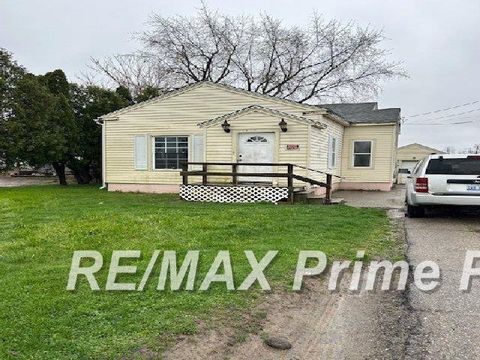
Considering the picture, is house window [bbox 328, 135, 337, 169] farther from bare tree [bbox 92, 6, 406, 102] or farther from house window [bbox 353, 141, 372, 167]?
bare tree [bbox 92, 6, 406, 102]

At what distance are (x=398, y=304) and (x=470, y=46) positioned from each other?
24217 mm

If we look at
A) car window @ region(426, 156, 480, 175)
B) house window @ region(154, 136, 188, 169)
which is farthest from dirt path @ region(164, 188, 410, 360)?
house window @ region(154, 136, 188, 169)

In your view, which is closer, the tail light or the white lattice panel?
the tail light

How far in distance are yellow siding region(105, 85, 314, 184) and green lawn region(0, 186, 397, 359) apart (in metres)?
4.79

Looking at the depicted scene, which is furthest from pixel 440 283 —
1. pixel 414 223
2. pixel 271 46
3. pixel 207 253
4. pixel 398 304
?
pixel 271 46

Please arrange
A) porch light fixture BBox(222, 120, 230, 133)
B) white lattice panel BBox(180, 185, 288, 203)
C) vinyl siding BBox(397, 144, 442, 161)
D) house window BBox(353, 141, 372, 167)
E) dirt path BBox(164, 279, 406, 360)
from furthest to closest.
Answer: vinyl siding BBox(397, 144, 442, 161) → house window BBox(353, 141, 372, 167) → porch light fixture BBox(222, 120, 230, 133) → white lattice panel BBox(180, 185, 288, 203) → dirt path BBox(164, 279, 406, 360)

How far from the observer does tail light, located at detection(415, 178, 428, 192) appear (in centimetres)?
873

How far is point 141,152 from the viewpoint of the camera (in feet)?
56.4

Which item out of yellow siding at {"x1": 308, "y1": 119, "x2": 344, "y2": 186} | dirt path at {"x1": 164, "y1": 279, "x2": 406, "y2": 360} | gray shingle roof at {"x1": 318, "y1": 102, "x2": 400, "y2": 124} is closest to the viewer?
dirt path at {"x1": 164, "y1": 279, "x2": 406, "y2": 360}

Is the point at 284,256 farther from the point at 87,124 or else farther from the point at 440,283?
the point at 87,124

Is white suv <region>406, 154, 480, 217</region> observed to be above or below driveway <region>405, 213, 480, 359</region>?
above

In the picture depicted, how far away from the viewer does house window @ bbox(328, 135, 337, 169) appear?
16.6m

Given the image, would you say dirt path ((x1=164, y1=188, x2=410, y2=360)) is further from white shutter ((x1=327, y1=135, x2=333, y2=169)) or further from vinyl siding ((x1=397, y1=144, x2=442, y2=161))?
vinyl siding ((x1=397, y1=144, x2=442, y2=161))

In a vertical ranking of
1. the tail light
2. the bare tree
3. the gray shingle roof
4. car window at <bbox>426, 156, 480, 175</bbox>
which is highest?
the bare tree
